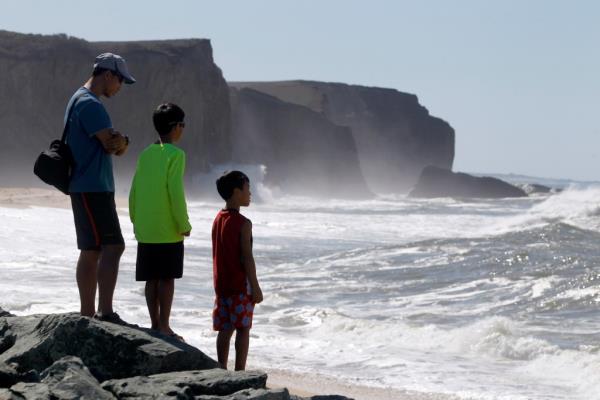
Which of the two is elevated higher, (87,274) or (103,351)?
(87,274)

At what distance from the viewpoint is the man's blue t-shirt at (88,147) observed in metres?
5.56

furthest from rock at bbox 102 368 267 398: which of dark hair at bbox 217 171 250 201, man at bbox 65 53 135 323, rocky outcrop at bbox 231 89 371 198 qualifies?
rocky outcrop at bbox 231 89 371 198

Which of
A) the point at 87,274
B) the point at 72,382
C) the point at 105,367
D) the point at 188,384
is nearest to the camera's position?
the point at 72,382

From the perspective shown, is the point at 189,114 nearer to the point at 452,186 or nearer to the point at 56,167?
the point at 452,186

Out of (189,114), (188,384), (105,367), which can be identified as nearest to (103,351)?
(105,367)

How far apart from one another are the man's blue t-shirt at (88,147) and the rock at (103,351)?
774 millimetres

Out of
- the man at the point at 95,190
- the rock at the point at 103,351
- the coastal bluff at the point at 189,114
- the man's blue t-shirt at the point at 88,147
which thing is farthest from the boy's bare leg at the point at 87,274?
the coastal bluff at the point at 189,114

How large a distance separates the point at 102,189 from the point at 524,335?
18.0 feet

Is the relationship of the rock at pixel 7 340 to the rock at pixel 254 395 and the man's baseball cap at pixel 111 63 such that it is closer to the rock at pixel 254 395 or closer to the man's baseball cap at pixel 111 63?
the rock at pixel 254 395

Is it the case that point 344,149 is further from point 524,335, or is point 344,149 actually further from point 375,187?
point 524,335

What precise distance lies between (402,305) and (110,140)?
6971mm

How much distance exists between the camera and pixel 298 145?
2958 inches

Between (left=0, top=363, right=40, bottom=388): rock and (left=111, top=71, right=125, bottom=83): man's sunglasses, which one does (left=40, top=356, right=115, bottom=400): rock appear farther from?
(left=111, top=71, right=125, bottom=83): man's sunglasses

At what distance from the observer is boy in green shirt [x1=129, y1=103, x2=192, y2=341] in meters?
5.68
